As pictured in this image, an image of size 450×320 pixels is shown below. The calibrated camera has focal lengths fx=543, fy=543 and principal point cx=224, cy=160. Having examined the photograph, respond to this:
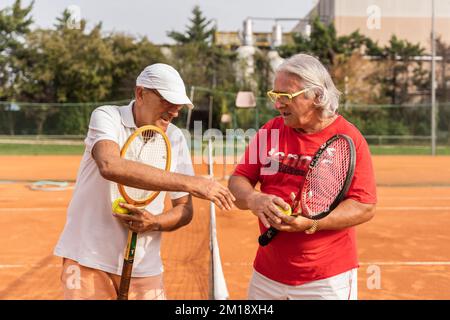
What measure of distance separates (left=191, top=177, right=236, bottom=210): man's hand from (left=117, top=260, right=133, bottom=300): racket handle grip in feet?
1.55

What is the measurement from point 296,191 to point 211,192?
421 mm

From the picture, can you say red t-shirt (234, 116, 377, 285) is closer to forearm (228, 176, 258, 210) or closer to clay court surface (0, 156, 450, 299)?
forearm (228, 176, 258, 210)

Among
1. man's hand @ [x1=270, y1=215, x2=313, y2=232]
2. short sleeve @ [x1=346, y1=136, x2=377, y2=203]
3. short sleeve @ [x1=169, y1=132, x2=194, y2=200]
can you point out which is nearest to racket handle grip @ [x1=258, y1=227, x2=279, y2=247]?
man's hand @ [x1=270, y1=215, x2=313, y2=232]

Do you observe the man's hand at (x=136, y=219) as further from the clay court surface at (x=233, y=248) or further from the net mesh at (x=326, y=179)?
the clay court surface at (x=233, y=248)

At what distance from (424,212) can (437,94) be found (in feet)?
91.9

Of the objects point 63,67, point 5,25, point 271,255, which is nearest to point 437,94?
point 63,67

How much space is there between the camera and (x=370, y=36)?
37.8 meters

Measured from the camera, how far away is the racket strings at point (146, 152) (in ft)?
8.26

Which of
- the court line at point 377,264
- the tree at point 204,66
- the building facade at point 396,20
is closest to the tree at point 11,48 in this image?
the tree at point 204,66

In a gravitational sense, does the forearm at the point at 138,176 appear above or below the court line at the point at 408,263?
above

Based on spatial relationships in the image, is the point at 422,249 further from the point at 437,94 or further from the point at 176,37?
the point at 176,37

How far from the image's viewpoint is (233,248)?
680 centimetres

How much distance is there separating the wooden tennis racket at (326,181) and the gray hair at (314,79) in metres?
0.18

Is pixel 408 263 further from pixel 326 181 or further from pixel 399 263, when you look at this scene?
pixel 326 181
